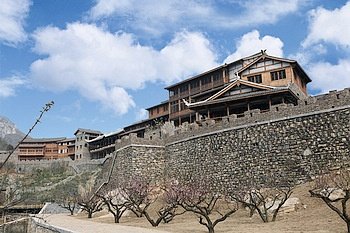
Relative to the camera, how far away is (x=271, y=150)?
73.3ft

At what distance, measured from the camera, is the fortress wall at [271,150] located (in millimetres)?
19906

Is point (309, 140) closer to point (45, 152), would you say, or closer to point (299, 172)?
point (299, 172)

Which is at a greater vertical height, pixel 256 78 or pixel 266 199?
pixel 256 78

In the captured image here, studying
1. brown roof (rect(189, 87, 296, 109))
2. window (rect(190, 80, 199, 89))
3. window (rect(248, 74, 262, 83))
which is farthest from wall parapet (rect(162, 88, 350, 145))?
window (rect(190, 80, 199, 89))

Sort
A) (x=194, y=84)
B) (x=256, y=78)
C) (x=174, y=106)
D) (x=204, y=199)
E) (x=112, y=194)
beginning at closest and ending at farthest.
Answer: (x=204, y=199) < (x=112, y=194) < (x=256, y=78) < (x=194, y=84) < (x=174, y=106)

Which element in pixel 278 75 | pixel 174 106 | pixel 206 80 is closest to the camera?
pixel 278 75

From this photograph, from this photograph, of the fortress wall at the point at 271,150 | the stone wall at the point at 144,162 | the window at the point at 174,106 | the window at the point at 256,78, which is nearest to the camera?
the fortress wall at the point at 271,150

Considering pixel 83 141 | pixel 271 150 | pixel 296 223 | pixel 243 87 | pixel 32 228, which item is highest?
pixel 83 141

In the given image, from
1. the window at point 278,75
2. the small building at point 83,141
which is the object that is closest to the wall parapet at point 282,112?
the window at point 278,75

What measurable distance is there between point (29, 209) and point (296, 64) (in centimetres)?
3063

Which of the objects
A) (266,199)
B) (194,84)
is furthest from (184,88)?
(266,199)

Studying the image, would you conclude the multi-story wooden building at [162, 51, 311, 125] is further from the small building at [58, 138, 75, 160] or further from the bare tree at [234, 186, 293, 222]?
the small building at [58, 138, 75, 160]

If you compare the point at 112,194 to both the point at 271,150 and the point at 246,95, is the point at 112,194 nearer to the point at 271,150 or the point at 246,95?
the point at 246,95

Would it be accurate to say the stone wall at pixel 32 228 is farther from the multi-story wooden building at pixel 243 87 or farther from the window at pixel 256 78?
the window at pixel 256 78
